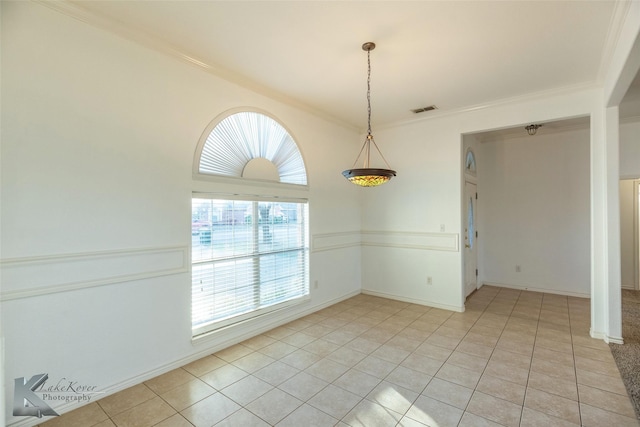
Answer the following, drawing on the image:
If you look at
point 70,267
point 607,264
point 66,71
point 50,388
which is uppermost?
point 66,71

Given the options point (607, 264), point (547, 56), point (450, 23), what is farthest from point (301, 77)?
point (607, 264)

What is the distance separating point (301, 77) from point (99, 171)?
2.14 m

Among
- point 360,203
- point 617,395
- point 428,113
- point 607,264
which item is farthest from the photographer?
point 360,203

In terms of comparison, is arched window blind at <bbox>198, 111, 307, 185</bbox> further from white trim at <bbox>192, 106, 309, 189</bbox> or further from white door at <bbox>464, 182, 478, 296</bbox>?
white door at <bbox>464, 182, 478, 296</bbox>

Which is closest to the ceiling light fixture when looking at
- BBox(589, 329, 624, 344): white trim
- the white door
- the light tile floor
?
the white door

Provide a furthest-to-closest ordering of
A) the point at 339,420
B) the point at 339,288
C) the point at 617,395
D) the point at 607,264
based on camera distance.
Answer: the point at 339,288
the point at 607,264
the point at 617,395
the point at 339,420

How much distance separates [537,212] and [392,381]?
15.0 feet

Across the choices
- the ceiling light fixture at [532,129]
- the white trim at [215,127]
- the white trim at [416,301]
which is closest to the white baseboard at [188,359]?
the white trim at [416,301]

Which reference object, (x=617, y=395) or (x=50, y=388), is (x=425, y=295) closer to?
(x=617, y=395)

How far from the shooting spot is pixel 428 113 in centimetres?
438

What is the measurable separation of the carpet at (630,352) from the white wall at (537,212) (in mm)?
920

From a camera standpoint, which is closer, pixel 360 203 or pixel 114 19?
pixel 114 19

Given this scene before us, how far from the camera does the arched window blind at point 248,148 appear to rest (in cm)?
310

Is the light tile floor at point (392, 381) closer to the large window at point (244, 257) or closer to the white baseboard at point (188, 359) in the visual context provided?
the white baseboard at point (188, 359)
